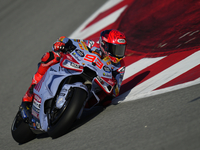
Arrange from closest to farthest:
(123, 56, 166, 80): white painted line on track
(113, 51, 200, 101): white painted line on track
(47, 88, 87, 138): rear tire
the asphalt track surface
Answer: the asphalt track surface < (47, 88, 87, 138): rear tire < (113, 51, 200, 101): white painted line on track < (123, 56, 166, 80): white painted line on track

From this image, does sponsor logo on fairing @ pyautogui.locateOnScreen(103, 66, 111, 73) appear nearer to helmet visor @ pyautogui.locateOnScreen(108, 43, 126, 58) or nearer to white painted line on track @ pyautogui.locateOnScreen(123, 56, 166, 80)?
helmet visor @ pyautogui.locateOnScreen(108, 43, 126, 58)

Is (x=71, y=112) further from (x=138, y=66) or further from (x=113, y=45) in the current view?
(x=138, y=66)

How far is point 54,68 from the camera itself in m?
4.32

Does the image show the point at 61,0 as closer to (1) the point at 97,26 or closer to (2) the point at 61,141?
(1) the point at 97,26

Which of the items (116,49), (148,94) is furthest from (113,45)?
(148,94)

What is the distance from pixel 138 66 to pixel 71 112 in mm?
3185

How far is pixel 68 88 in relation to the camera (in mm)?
3842

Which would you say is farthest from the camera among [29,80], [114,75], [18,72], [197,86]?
[18,72]

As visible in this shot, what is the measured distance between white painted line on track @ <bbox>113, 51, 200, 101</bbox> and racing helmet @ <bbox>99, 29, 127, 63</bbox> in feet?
3.22

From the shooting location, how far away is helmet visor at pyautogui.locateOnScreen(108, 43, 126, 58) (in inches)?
166

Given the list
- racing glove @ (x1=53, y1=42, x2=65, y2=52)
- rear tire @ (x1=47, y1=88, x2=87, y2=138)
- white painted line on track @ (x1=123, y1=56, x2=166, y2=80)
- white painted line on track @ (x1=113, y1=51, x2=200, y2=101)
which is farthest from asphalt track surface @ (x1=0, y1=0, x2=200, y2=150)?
A: white painted line on track @ (x1=123, y1=56, x2=166, y2=80)

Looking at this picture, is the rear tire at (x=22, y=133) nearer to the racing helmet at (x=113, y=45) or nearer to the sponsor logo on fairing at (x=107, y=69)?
the sponsor logo on fairing at (x=107, y=69)

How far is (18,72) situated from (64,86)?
447 cm

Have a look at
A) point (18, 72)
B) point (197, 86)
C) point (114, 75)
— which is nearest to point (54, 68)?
point (114, 75)
